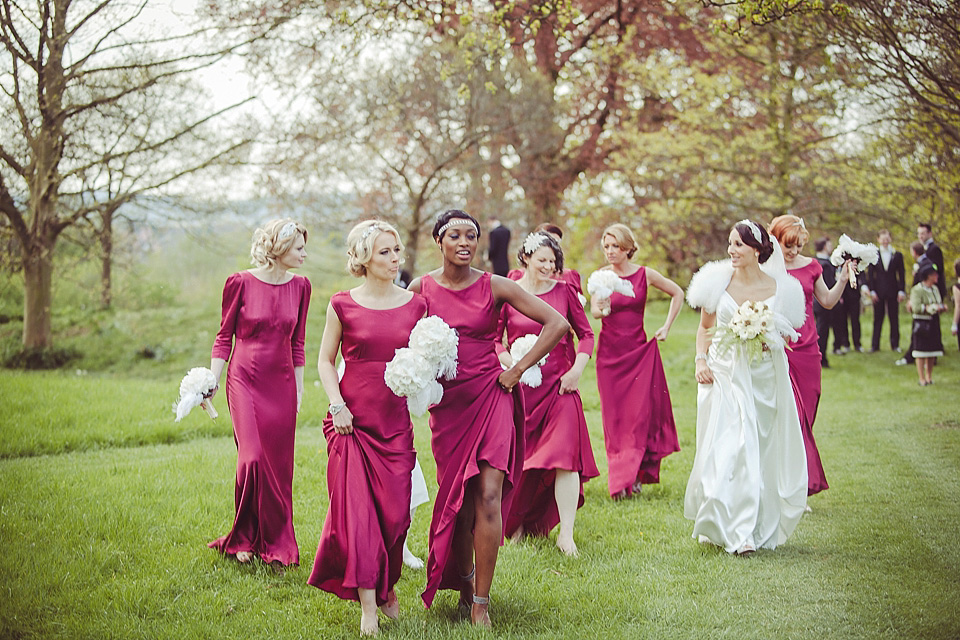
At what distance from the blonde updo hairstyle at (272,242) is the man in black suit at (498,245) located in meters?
12.6

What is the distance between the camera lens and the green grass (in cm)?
512

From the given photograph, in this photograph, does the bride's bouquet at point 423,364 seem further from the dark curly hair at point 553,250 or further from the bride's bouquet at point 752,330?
the bride's bouquet at point 752,330

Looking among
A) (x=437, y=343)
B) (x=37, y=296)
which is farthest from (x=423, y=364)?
(x=37, y=296)

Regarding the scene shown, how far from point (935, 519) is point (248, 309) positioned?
5913 millimetres

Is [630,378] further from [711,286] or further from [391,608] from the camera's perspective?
[391,608]

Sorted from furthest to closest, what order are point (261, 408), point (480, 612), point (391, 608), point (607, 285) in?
point (607, 285), point (261, 408), point (391, 608), point (480, 612)

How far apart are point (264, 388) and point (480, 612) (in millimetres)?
2345

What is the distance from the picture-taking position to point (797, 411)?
23.3 feet

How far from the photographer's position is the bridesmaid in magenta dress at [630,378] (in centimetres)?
870

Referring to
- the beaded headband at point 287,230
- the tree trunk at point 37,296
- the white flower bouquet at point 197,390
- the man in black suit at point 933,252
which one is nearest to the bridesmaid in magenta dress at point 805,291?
the beaded headband at point 287,230

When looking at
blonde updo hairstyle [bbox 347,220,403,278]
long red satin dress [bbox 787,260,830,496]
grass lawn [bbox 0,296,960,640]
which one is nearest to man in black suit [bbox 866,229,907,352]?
grass lawn [bbox 0,296,960,640]

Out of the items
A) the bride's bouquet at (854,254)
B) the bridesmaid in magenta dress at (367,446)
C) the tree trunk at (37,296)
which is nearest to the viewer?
the bridesmaid in magenta dress at (367,446)

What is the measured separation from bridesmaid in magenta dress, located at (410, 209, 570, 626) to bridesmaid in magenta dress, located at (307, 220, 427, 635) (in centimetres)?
21

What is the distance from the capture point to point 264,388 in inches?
249
